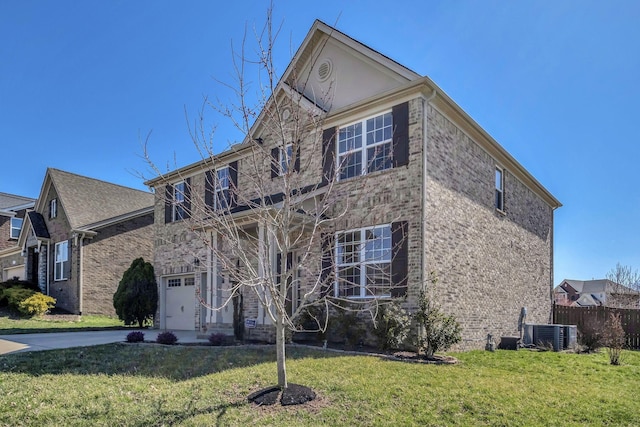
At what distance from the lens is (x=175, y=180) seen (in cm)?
1862

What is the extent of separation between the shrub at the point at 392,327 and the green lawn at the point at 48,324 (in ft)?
41.0

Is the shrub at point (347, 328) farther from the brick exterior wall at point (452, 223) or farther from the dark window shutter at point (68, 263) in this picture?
the dark window shutter at point (68, 263)

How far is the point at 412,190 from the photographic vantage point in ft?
35.4

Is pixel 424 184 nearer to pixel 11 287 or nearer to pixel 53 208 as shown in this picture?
pixel 53 208

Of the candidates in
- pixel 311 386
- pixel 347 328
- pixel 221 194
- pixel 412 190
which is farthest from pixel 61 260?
pixel 311 386

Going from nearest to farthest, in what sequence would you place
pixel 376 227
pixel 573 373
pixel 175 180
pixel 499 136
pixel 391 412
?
pixel 391 412 < pixel 573 373 < pixel 376 227 < pixel 499 136 < pixel 175 180

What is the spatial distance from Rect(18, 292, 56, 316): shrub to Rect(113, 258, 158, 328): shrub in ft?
16.3

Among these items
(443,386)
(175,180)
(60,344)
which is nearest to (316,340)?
(443,386)

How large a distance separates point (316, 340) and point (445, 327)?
3.56 metres

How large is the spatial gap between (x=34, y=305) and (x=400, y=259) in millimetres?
18505

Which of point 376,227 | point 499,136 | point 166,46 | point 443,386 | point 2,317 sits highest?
point 166,46

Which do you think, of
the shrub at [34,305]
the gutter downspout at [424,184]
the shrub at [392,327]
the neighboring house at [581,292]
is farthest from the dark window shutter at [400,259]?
the neighboring house at [581,292]

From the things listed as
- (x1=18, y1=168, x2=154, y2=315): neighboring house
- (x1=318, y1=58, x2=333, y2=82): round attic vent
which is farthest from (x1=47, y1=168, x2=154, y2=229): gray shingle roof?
(x1=318, y1=58, x2=333, y2=82): round attic vent

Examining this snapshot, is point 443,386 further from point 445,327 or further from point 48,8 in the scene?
point 48,8
